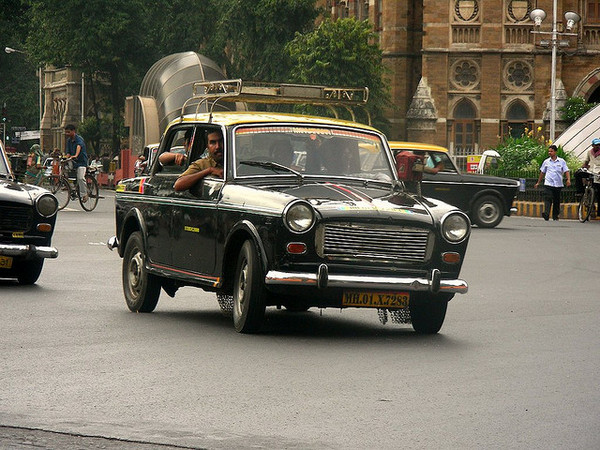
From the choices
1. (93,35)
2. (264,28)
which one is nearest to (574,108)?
(264,28)

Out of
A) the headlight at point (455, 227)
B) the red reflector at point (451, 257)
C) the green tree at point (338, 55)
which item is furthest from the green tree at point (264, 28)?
the red reflector at point (451, 257)

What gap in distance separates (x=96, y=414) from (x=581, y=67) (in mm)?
56370

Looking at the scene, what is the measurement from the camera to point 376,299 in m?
10.9

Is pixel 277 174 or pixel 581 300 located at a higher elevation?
pixel 277 174

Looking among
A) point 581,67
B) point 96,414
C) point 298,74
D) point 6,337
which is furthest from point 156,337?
point 581,67

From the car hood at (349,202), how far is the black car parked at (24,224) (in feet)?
13.8

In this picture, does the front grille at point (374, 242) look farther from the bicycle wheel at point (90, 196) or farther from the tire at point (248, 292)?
the bicycle wheel at point (90, 196)

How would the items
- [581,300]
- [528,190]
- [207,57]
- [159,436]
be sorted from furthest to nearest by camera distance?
[207,57] → [528,190] → [581,300] → [159,436]

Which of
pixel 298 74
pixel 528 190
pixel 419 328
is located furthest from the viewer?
pixel 298 74

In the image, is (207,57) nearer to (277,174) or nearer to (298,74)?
(298,74)

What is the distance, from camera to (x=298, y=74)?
58750mm

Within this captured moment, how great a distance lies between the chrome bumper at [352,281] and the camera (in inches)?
418

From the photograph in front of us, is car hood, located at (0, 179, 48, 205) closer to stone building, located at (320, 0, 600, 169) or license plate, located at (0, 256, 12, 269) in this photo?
license plate, located at (0, 256, 12, 269)

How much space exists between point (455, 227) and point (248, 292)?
1.69 meters
